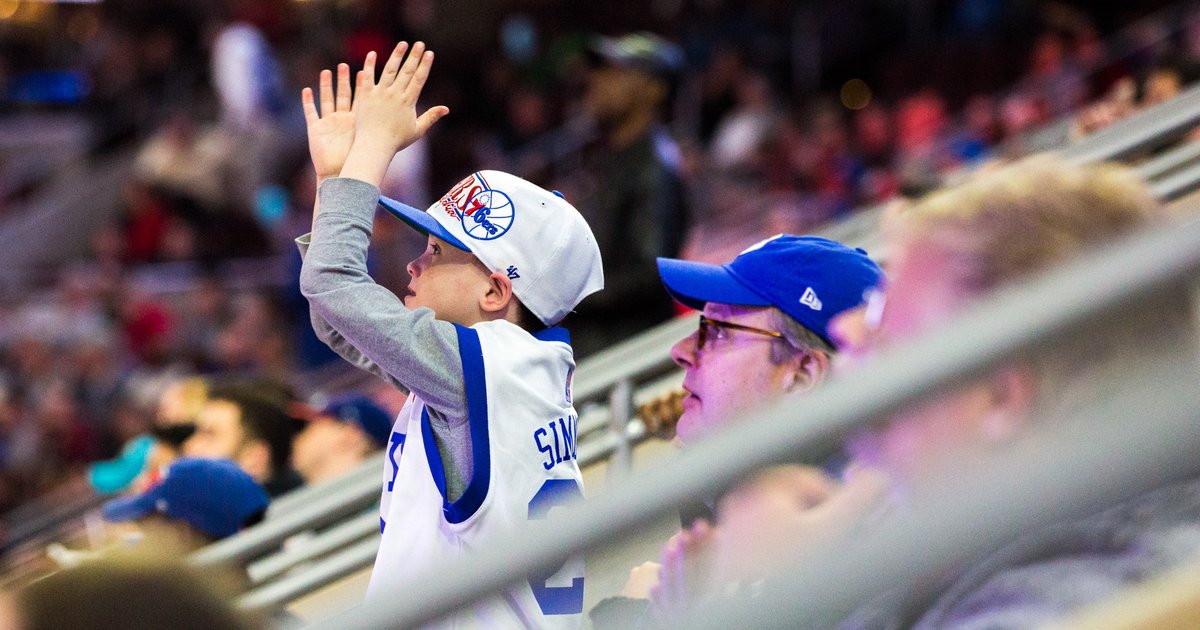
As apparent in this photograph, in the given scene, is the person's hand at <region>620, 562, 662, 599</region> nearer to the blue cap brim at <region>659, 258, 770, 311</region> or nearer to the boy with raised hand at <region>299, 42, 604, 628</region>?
the boy with raised hand at <region>299, 42, 604, 628</region>

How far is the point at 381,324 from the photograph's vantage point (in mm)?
1812

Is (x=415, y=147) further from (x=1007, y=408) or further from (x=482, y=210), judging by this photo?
(x=1007, y=408)

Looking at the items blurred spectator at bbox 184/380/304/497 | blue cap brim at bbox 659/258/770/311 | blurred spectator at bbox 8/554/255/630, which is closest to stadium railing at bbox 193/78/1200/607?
Result: blurred spectator at bbox 184/380/304/497

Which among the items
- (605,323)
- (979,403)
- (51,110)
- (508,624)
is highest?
(51,110)

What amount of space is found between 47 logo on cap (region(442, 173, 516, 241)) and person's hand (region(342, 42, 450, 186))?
117 millimetres

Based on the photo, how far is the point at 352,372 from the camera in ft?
26.2

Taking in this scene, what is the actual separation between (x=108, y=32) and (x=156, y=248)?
456 centimetres

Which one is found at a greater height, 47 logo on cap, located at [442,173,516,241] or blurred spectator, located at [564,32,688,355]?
blurred spectator, located at [564,32,688,355]

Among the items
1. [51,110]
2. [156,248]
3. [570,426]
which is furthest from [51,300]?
[570,426]

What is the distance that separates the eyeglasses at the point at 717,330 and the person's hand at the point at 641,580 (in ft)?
1.28

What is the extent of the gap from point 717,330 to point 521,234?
1.26 feet

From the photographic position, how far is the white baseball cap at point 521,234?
2.02 meters

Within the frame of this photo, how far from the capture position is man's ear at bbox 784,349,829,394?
213cm

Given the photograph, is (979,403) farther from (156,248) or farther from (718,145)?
(156,248)
